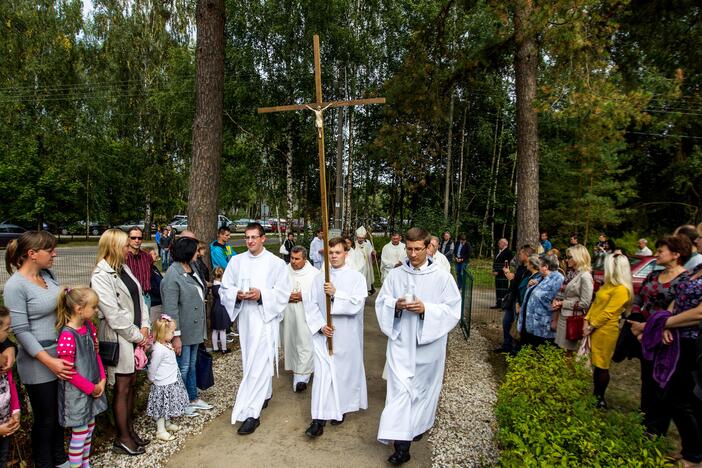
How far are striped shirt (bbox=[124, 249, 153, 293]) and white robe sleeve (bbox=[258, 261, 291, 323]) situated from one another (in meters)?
1.71

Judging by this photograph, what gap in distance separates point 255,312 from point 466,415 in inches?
99.9

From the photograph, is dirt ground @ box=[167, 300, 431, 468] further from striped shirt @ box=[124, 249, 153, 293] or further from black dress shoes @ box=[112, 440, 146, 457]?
striped shirt @ box=[124, 249, 153, 293]

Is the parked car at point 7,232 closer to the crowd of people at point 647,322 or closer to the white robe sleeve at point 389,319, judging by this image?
the white robe sleeve at point 389,319

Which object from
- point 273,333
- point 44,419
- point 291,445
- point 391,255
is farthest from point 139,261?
point 391,255

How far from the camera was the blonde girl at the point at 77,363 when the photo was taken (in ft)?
10.3

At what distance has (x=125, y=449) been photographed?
3740 mm

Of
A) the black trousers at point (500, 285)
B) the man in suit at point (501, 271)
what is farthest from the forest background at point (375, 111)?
the black trousers at point (500, 285)

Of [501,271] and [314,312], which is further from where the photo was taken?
[501,271]

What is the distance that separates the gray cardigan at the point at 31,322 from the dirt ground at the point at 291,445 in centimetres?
137

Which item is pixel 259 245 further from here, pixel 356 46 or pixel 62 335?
pixel 356 46

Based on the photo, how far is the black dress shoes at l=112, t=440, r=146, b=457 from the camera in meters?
3.73

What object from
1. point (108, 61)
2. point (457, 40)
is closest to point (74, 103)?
point (108, 61)

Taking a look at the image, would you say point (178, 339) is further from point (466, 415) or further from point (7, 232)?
point (7, 232)

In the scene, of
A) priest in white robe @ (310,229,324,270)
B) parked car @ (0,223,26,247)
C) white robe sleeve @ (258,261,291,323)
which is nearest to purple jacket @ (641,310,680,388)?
white robe sleeve @ (258,261,291,323)
